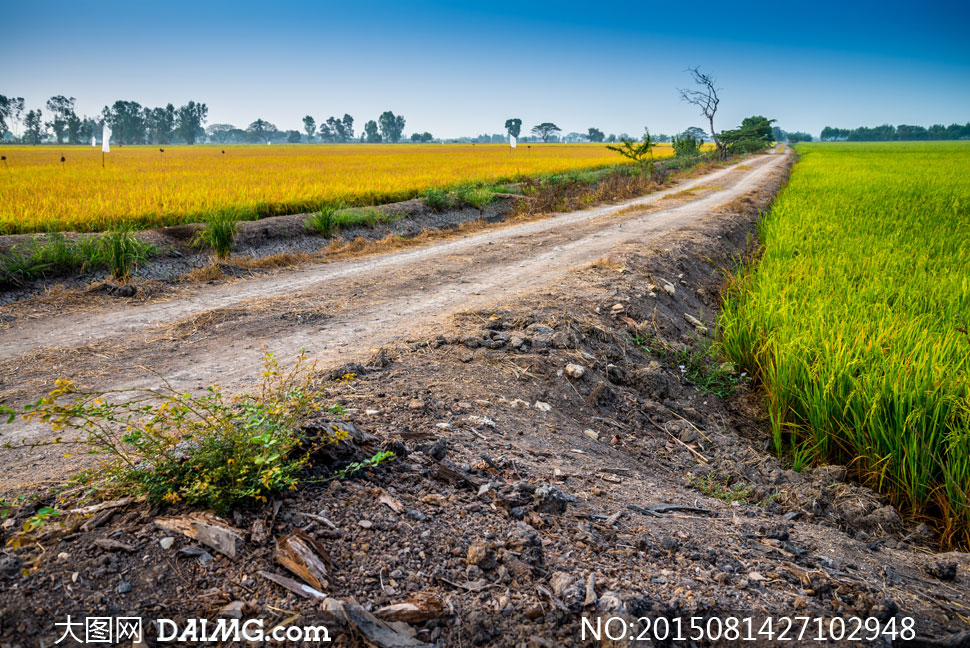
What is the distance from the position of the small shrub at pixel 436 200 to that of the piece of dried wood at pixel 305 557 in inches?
455

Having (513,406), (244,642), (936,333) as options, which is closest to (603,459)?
(513,406)

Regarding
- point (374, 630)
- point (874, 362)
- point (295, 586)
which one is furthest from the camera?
point (874, 362)

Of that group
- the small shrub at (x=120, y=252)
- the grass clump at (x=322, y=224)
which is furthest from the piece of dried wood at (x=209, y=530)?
the grass clump at (x=322, y=224)

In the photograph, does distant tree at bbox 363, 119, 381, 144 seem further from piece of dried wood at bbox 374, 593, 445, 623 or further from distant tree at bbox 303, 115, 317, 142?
piece of dried wood at bbox 374, 593, 445, 623

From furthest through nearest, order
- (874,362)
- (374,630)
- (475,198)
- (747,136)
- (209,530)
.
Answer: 1. (747,136)
2. (475,198)
3. (874,362)
4. (209,530)
5. (374,630)

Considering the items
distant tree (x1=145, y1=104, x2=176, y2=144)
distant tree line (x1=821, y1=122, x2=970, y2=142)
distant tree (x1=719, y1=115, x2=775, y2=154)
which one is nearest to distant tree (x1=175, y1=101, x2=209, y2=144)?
distant tree (x1=145, y1=104, x2=176, y2=144)

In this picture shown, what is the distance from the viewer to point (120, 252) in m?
6.90

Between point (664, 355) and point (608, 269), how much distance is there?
7.13 feet

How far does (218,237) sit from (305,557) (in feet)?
24.0

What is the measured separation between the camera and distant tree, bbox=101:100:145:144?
364 ft

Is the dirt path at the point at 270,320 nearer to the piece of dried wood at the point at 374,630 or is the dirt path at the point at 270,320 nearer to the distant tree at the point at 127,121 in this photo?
the piece of dried wood at the point at 374,630

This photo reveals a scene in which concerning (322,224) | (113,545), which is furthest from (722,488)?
(322,224)

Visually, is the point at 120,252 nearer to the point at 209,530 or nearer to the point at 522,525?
the point at 209,530

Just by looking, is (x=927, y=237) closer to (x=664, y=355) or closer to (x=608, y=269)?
(x=608, y=269)
